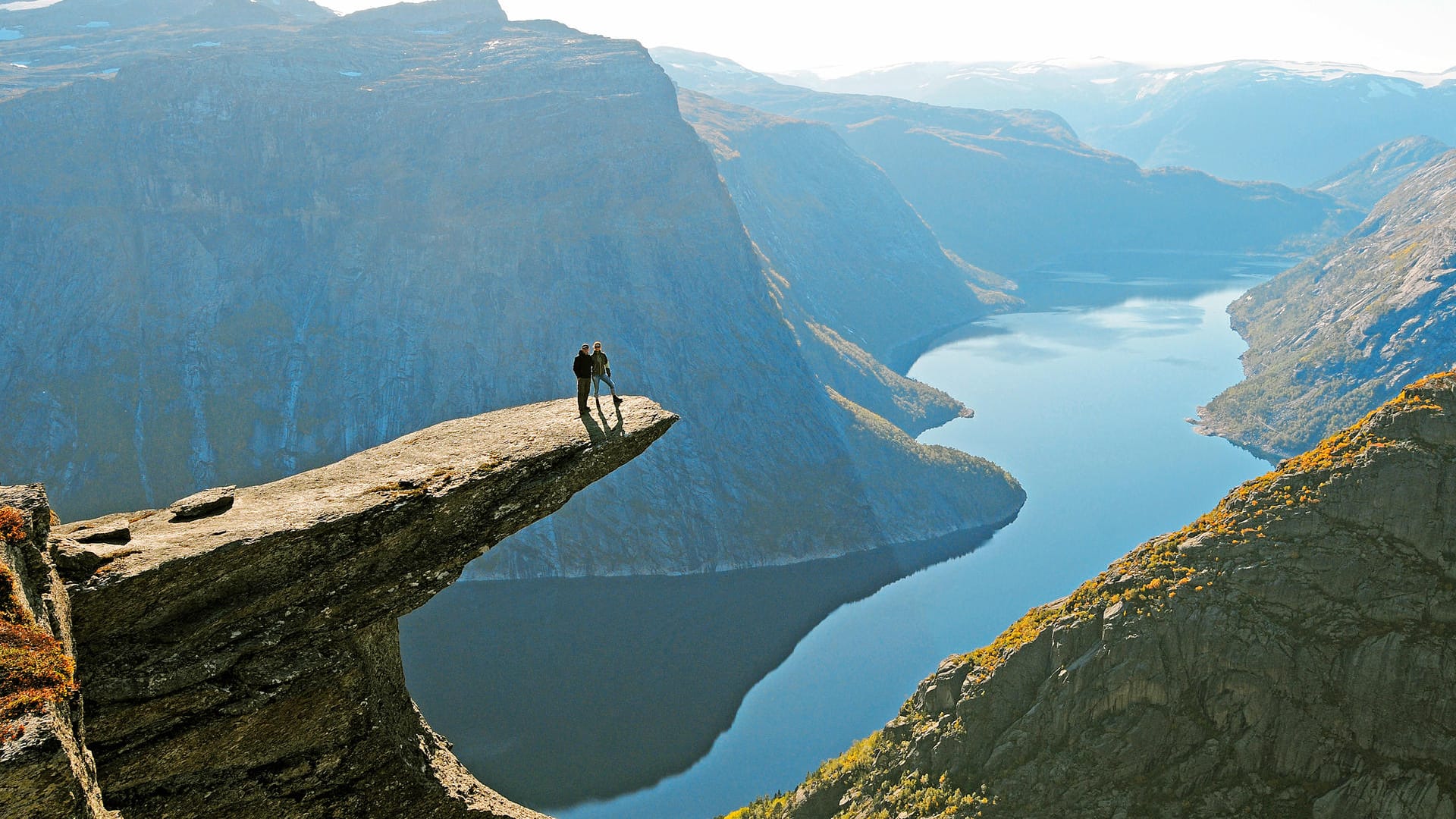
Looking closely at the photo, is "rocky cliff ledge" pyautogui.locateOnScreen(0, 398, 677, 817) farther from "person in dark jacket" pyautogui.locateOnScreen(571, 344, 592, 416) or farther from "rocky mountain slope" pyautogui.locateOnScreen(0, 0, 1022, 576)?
"rocky mountain slope" pyautogui.locateOnScreen(0, 0, 1022, 576)

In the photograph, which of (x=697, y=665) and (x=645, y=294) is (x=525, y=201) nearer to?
(x=645, y=294)

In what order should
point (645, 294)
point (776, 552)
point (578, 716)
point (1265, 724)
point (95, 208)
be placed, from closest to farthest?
point (1265, 724) < point (578, 716) < point (776, 552) < point (95, 208) < point (645, 294)

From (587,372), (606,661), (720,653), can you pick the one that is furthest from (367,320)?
(587,372)

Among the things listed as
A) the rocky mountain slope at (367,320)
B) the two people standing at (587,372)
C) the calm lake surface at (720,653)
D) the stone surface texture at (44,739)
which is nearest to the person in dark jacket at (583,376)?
the two people standing at (587,372)

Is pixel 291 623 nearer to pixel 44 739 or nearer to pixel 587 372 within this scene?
pixel 44 739

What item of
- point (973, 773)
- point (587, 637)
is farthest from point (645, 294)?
point (973, 773)

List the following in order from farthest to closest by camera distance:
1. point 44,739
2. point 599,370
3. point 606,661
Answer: point 606,661, point 599,370, point 44,739
